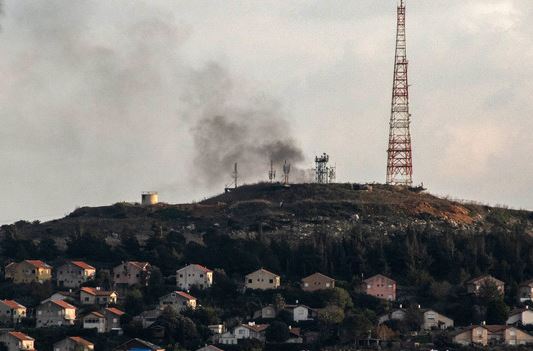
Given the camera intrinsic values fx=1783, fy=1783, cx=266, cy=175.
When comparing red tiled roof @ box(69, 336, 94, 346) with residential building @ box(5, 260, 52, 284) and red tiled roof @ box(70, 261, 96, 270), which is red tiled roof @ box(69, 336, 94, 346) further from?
red tiled roof @ box(70, 261, 96, 270)

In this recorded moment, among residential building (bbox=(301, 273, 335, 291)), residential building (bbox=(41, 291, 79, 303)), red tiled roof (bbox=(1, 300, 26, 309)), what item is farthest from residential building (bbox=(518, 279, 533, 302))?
red tiled roof (bbox=(1, 300, 26, 309))

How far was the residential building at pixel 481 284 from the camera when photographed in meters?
128

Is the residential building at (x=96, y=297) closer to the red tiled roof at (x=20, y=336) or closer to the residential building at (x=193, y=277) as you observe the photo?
the residential building at (x=193, y=277)

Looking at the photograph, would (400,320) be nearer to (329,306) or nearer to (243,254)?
(329,306)

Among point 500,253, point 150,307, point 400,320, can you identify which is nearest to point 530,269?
point 500,253

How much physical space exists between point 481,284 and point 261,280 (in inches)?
636

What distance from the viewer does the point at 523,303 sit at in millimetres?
129250

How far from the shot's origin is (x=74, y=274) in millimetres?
135000

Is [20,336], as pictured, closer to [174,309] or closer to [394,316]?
[174,309]

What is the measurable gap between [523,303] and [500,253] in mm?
9460

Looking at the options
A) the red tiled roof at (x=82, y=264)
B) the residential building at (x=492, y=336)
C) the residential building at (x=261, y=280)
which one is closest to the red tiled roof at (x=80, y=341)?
the residential building at (x=261, y=280)

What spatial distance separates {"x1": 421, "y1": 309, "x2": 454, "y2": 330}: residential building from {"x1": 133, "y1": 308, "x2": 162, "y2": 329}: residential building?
1816cm

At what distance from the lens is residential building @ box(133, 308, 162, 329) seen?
395 ft

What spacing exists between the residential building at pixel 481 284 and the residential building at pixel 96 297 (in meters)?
25.7
